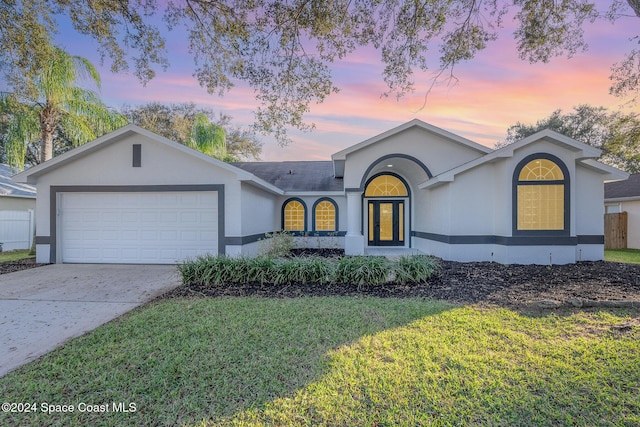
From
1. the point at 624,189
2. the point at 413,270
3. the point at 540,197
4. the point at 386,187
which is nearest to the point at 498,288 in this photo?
the point at 413,270

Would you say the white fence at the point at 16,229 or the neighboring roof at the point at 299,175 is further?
the neighboring roof at the point at 299,175

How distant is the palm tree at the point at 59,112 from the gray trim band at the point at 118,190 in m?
3.10

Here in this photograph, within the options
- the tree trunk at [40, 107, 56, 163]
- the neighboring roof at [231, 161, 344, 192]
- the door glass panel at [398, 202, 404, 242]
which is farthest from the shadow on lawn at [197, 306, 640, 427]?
the tree trunk at [40, 107, 56, 163]

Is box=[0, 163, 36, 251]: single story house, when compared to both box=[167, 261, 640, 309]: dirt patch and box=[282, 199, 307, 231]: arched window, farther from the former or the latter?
box=[167, 261, 640, 309]: dirt patch

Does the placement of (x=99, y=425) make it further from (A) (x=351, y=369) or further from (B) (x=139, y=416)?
(A) (x=351, y=369)

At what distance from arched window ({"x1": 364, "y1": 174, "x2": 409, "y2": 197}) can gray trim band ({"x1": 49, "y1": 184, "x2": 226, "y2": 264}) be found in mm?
7114

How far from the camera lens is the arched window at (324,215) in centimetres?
1525

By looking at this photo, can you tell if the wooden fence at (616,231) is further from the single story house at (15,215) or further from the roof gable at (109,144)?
the single story house at (15,215)

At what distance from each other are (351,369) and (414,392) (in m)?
0.71

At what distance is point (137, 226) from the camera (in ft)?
34.3

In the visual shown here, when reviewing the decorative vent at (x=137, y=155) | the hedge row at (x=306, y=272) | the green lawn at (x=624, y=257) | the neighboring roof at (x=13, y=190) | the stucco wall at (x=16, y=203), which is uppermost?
the decorative vent at (x=137, y=155)

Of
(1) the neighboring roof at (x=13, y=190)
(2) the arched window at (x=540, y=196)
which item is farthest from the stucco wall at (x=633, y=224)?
(1) the neighboring roof at (x=13, y=190)

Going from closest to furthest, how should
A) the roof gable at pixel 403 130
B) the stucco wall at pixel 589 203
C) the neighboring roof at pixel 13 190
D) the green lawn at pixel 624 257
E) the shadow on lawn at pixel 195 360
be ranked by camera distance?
1. the shadow on lawn at pixel 195 360
2. the stucco wall at pixel 589 203
3. the green lawn at pixel 624 257
4. the roof gable at pixel 403 130
5. the neighboring roof at pixel 13 190

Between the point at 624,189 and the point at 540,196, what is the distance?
11.9 m
